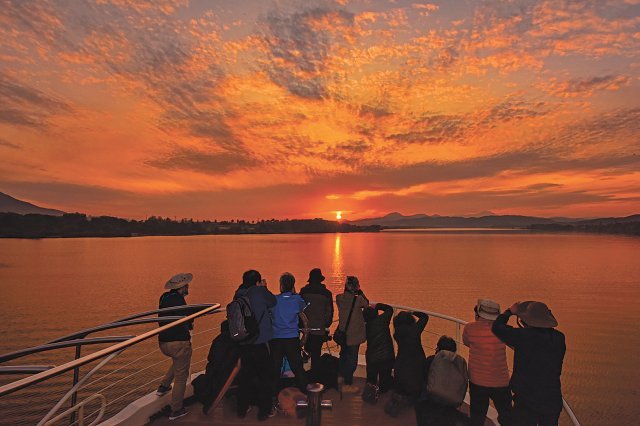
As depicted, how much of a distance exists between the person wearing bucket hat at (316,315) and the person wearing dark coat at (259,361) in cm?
96

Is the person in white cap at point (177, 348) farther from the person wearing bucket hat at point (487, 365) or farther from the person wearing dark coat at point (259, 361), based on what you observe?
the person wearing bucket hat at point (487, 365)

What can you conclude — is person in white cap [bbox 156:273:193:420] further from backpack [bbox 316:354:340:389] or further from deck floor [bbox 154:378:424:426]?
backpack [bbox 316:354:340:389]

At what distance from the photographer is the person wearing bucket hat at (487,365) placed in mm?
4348

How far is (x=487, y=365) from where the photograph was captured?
14.4 feet

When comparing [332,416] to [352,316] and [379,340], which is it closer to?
[379,340]

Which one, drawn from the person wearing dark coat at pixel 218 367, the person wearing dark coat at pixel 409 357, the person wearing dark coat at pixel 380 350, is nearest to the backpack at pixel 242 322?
the person wearing dark coat at pixel 218 367

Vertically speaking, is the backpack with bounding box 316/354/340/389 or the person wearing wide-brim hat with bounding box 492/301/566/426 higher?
the person wearing wide-brim hat with bounding box 492/301/566/426

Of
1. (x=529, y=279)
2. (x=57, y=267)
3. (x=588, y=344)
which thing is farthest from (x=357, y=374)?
(x=57, y=267)

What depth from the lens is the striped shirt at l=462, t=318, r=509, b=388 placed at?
434 centimetres

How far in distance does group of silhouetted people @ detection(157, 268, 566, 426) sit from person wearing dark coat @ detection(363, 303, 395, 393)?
0.02 m

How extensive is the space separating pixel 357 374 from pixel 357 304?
1898mm

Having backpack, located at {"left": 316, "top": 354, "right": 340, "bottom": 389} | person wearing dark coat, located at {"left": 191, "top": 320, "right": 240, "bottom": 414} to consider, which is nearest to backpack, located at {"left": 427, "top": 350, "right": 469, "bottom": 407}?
backpack, located at {"left": 316, "top": 354, "right": 340, "bottom": 389}

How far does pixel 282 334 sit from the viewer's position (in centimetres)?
552

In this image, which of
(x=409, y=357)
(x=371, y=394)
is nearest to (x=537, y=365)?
(x=409, y=357)
